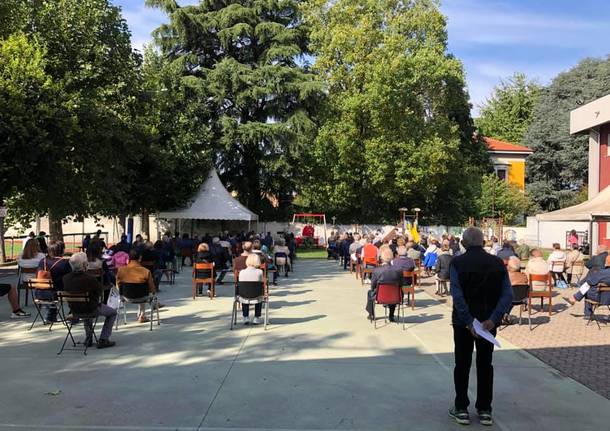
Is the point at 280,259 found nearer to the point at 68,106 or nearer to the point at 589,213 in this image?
the point at 68,106

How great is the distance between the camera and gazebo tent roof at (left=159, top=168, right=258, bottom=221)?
29906 mm

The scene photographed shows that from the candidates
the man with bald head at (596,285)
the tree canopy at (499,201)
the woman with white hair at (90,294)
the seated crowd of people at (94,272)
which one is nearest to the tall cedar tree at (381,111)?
the tree canopy at (499,201)

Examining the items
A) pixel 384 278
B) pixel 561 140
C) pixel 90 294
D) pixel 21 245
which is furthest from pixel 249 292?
pixel 561 140

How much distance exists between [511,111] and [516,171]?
11.5 metres

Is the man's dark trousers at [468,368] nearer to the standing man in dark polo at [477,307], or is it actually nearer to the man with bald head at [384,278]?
the standing man in dark polo at [477,307]

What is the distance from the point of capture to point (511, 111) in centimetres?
6862

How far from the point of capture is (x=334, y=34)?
38969mm

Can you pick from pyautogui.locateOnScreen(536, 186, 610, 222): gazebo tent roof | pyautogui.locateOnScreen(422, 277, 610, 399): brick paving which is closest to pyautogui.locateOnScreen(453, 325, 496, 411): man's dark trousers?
pyautogui.locateOnScreen(422, 277, 610, 399): brick paving

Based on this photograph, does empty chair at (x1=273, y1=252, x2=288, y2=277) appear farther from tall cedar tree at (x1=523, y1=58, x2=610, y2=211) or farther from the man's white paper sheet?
tall cedar tree at (x1=523, y1=58, x2=610, y2=211)

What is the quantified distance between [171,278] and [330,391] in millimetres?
11701

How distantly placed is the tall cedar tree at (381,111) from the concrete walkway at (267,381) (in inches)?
1124

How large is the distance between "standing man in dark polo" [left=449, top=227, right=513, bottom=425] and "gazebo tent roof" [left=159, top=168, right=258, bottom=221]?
24.7m

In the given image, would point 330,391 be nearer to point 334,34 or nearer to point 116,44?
point 116,44

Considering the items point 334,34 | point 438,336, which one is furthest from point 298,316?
point 334,34
